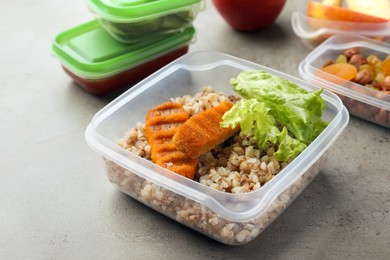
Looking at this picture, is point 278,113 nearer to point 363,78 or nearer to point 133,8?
point 363,78

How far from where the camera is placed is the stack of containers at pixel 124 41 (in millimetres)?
1354

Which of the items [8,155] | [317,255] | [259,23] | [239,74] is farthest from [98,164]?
[259,23]

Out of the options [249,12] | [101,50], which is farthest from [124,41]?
[249,12]

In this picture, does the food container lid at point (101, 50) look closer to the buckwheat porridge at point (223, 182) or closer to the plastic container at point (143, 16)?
the plastic container at point (143, 16)

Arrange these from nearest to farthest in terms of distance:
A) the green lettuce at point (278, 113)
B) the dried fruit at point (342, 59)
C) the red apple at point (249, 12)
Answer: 1. the green lettuce at point (278, 113)
2. the dried fruit at point (342, 59)
3. the red apple at point (249, 12)

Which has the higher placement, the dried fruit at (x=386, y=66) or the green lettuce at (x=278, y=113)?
the green lettuce at (x=278, y=113)

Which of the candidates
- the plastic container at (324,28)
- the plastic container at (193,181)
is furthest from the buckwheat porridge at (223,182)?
the plastic container at (324,28)

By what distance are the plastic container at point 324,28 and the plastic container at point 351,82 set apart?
20mm

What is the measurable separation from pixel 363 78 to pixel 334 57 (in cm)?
13

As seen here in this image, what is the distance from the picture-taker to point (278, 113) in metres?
1.13

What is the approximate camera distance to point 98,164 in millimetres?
1229

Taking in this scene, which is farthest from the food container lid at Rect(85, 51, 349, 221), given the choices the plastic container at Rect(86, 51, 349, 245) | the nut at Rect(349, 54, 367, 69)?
the nut at Rect(349, 54, 367, 69)

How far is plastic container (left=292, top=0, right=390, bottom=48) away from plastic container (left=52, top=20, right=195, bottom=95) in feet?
0.89

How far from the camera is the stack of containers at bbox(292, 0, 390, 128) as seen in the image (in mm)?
1296
